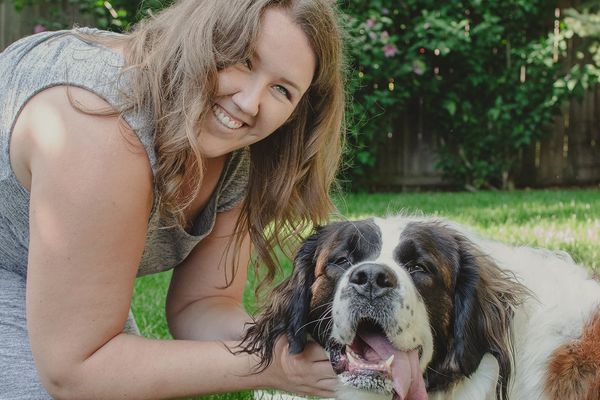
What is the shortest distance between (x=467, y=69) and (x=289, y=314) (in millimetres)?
7473

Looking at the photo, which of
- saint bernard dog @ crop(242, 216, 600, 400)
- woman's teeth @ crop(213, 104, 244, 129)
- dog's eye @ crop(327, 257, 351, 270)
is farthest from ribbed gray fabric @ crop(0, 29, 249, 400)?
dog's eye @ crop(327, 257, 351, 270)

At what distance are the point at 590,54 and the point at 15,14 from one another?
6671mm

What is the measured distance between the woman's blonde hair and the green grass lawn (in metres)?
0.36

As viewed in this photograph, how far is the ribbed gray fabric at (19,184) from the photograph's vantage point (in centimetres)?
232

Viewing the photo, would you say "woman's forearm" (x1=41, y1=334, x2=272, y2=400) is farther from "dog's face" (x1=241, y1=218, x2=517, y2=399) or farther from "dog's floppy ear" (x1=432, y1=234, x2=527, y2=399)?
"dog's floppy ear" (x1=432, y1=234, x2=527, y2=399)

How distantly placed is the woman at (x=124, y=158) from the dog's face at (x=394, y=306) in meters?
0.13

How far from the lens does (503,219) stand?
5.95 meters

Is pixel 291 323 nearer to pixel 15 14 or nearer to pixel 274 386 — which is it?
pixel 274 386

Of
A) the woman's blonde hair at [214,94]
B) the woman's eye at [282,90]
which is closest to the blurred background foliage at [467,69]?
the woman's blonde hair at [214,94]

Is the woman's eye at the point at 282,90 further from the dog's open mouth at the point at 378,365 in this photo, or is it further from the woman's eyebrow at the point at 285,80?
the dog's open mouth at the point at 378,365

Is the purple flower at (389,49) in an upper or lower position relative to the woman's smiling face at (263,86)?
upper

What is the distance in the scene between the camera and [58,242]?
2.24m

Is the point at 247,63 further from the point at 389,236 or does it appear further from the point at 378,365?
the point at 378,365

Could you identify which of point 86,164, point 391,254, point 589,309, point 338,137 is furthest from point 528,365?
point 86,164
